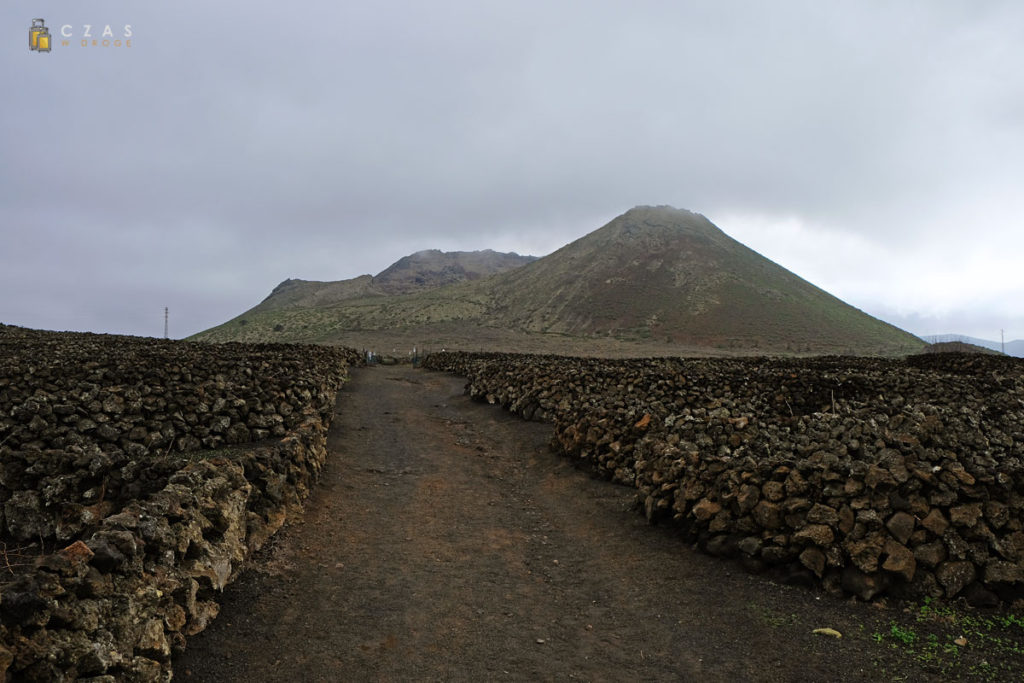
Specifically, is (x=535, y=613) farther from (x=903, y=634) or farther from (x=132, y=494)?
(x=132, y=494)

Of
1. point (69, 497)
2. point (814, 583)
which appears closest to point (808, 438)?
point (814, 583)

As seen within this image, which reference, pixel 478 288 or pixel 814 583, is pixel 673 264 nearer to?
pixel 478 288

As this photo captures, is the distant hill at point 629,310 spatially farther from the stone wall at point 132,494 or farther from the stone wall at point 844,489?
the stone wall at point 132,494

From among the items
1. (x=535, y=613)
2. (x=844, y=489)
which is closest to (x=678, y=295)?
(x=844, y=489)

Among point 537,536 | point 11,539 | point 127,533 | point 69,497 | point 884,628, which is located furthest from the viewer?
point 537,536

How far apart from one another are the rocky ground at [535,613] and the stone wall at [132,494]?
0.55m

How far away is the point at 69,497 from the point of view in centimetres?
663

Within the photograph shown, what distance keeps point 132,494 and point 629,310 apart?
82.0m

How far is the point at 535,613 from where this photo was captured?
6.11 meters

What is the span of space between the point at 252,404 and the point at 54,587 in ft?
26.0

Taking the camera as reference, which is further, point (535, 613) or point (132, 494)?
point (132, 494)

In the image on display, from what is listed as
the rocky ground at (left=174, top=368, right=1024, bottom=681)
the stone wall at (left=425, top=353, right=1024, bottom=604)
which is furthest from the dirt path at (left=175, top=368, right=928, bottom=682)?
the stone wall at (left=425, top=353, right=1024, bottom=604)

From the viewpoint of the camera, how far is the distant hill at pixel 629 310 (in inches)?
2817

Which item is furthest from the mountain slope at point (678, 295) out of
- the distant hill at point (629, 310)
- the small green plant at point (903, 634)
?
the small green plant at point (903, 634)
